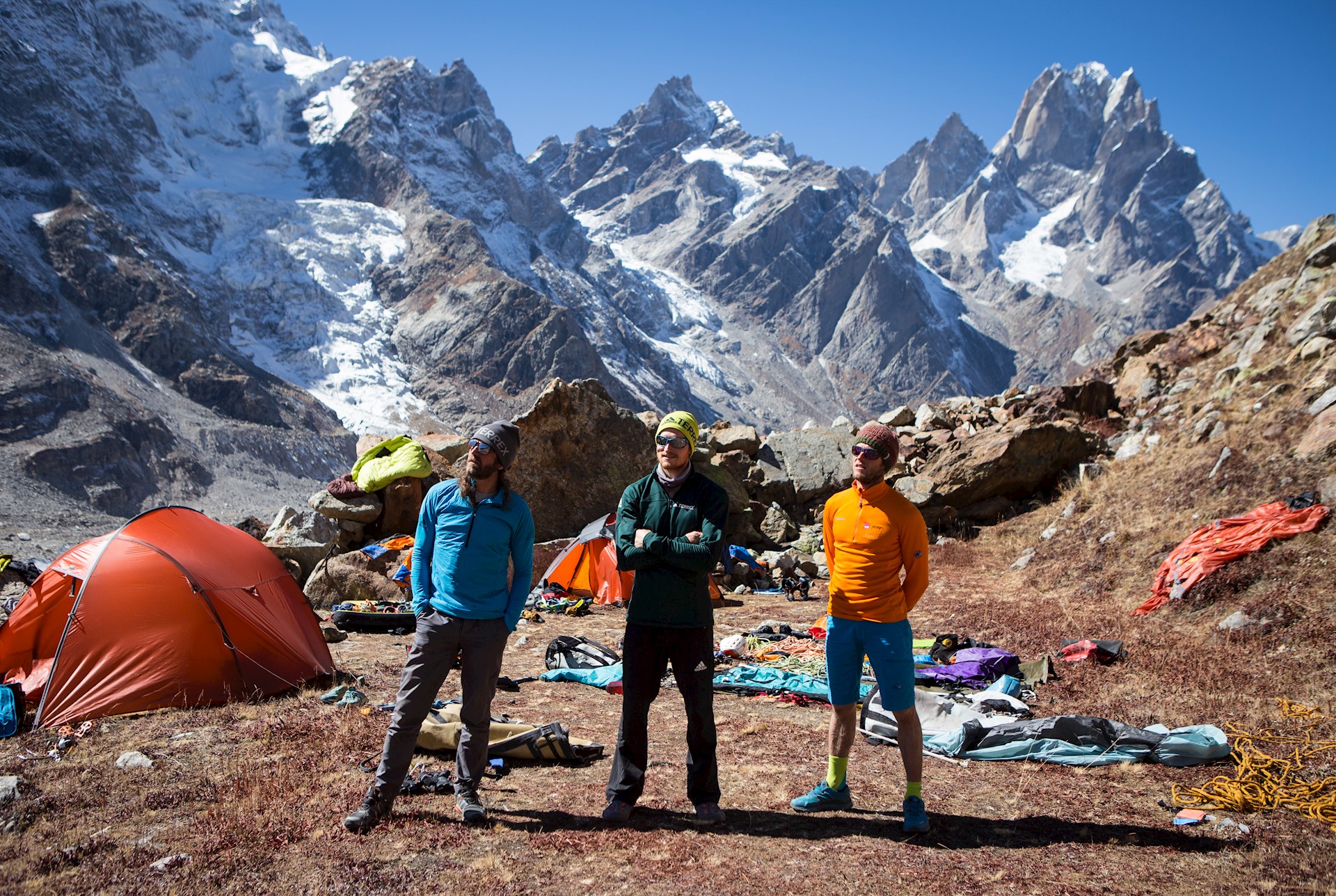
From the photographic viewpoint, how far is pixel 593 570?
44.0ft

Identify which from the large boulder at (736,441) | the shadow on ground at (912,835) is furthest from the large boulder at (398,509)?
the shadow on ground at (912,835)

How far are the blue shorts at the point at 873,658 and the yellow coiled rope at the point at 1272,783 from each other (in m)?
1.94

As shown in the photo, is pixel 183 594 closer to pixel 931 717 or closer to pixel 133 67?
pixel 931 717

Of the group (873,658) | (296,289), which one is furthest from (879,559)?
(296,289)

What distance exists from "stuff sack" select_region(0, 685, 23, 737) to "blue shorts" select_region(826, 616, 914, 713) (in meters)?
5.94

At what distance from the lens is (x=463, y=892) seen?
362cm

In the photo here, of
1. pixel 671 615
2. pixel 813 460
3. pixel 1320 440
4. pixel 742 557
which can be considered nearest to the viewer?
pixel 671 615

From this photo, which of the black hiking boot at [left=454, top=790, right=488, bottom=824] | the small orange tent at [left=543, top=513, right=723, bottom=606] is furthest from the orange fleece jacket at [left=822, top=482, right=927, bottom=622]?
the small orange tent at [left=543, top=513, right=723, bottom=606]

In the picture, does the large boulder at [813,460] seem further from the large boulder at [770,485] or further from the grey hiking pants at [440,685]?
the grey hiking pants at [440,685]

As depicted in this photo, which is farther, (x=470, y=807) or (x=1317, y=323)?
(x=1317, y=323)

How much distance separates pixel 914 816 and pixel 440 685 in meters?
2.70

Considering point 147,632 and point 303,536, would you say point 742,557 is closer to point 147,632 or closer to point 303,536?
point 303,536

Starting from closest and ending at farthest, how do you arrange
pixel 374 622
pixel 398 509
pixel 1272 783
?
pixel 1272 783 → pixel 374 622 → pixel 398 509

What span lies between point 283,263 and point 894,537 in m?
131
